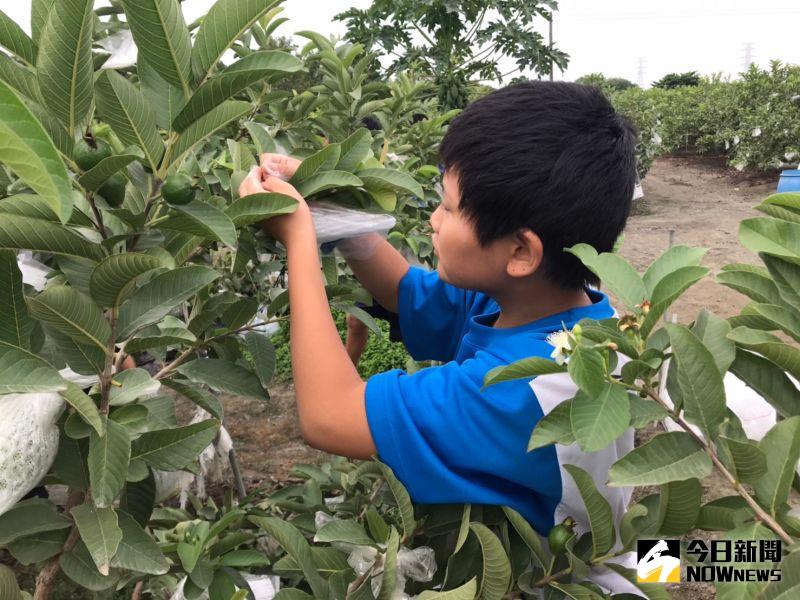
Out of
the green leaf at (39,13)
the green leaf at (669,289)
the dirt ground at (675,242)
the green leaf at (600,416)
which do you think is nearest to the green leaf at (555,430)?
the green leaf at (600,416)

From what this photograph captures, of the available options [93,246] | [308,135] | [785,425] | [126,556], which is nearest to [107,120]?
[93,246]

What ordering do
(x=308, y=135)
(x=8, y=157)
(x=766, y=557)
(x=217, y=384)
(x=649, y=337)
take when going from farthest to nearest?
(x=308, y=135) → (x=217, y=384) → (x=649, y=337) → (x=766, y=557) → (x=8, y=157)

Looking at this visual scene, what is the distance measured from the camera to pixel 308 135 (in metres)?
1.64

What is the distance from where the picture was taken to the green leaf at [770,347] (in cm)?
73

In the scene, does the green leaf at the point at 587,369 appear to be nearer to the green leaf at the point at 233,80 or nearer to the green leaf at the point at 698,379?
the green leaf at the point at 698,379

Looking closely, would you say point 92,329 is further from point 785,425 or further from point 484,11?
point 484,11

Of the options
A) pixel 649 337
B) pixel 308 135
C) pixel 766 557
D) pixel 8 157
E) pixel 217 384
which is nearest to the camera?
pixel 8 157

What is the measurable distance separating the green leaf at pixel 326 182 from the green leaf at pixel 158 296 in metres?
0.22

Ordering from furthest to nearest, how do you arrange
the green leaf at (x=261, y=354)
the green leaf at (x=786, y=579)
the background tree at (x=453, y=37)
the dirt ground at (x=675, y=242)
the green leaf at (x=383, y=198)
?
the background tree at (x=453, y=37) → the dirt ground at (x=675, y=242) → the green leaf at (x=261, y=354) → the green leaf at (x=383, y=198) → the green leaf at (x=786, y=579)

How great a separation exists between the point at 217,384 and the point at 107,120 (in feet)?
1.36

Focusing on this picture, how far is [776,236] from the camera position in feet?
2.56

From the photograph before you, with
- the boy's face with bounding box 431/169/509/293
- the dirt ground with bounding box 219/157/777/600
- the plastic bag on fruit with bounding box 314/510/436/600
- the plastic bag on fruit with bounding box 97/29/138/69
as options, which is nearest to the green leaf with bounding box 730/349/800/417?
the boy's face with bounding box 431/169/509/293

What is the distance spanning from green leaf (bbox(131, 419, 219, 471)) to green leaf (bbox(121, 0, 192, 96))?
1.27ft

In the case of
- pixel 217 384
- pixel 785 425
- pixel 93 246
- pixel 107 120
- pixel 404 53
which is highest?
pixel 107 120
